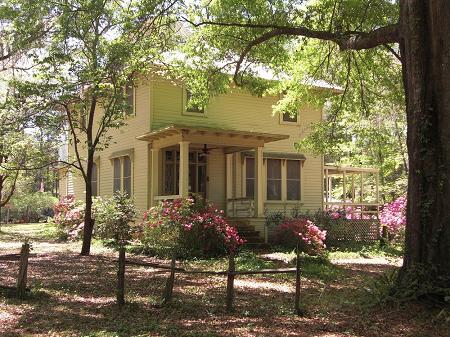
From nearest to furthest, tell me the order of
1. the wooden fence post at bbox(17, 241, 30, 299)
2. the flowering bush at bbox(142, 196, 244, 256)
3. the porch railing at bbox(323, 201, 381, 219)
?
the wooden fence post at bbox(17, 241, 30, 299), the flowering bush at bbox(142, 196, 244, 256), the porch railing at bbox(323, 201, 381, 219)

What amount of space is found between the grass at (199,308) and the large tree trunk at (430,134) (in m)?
1.00

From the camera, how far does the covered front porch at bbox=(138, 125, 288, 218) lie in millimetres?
17234

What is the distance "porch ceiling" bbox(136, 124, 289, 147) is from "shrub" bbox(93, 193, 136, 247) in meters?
2.39

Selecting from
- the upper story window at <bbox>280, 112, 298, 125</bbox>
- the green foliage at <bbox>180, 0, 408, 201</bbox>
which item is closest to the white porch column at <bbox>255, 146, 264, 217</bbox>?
the green foliage at <bbox>180, 0, 408, 201</bbox>

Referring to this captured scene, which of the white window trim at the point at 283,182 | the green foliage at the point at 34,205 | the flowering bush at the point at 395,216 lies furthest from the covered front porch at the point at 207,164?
the green foliage at the point at 34,205

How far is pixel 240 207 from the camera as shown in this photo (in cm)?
1980

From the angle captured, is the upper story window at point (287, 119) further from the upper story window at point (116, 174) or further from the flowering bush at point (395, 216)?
the upper story window at point (116, 174)

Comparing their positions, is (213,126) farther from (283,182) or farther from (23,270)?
(23,270)

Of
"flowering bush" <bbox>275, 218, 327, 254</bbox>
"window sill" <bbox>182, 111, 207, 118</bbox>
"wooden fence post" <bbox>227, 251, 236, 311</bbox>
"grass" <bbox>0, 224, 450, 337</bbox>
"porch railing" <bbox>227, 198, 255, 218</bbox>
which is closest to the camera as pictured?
"grass" <bbox>0, 224, 450, 337</bbox>

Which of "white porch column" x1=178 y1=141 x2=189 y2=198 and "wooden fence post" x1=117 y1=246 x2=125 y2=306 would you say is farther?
"white porch column" x1=178 y1=141 x2=189 y2=198

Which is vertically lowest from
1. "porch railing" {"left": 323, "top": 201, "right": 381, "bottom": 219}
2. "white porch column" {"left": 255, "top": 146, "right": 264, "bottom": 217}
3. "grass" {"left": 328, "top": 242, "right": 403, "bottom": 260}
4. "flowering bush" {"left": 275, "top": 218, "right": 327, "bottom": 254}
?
"grass" {"left": 328, "top": 242, "right": 403, "bottom": 260}

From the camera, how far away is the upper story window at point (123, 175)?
20781 millimetres

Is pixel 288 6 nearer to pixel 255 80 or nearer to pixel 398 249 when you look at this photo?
pixel 255 80

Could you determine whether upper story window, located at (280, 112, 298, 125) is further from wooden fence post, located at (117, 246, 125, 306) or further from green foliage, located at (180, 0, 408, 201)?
wooden fence post, located at (117, 246, 125, 306)
